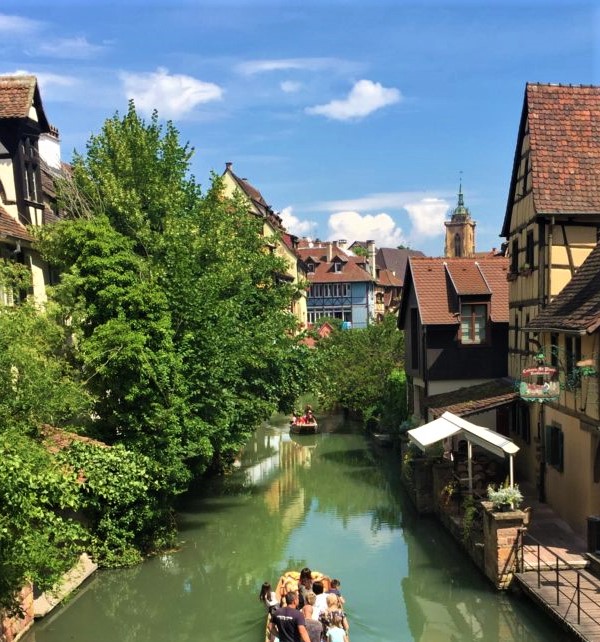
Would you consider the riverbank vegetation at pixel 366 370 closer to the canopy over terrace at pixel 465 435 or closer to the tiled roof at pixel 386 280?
the canopy over terrace at pixel 465 435

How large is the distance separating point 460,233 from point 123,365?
4968 inches

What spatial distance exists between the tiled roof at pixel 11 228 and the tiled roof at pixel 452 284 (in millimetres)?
14045

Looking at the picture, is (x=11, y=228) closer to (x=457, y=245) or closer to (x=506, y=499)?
(x=506, y=499)

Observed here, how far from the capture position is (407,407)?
30891 mm

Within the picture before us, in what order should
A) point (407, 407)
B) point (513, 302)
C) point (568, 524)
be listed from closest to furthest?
point (568, 524), point (513, 302), point (407, 407)

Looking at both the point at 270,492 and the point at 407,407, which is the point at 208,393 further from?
the point at 407,407

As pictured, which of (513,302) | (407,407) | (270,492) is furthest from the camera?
(407,407)

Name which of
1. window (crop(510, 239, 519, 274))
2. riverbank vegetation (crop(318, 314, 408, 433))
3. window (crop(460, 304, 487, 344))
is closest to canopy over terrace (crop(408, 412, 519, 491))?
window (crop(510, 239, 519, 274))

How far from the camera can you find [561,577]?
13.4 meters

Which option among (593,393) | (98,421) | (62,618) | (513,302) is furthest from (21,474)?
(513,302)

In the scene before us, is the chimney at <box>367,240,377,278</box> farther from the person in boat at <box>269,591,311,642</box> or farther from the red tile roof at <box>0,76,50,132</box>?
the person in boat at <box>269,591,311,642</box>

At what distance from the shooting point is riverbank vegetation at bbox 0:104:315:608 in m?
11.0

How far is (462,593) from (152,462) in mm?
7722

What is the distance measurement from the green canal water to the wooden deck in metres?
0.56
